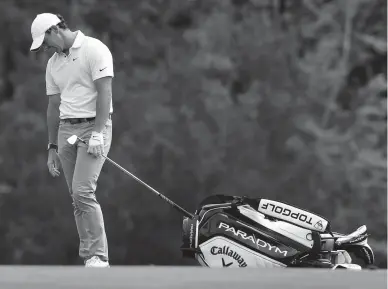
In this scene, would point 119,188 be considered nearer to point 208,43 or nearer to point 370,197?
point 208,43

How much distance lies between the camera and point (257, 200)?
598 centimetres

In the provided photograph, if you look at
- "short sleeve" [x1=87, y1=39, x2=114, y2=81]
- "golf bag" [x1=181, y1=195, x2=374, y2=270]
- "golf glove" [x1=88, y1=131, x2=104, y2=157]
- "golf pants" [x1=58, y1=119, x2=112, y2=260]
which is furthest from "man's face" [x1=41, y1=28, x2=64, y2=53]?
"golf bag" [x1=181, y1=195, x2=374, y2=270]

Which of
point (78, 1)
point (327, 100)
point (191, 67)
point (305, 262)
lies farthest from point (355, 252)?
point (78, 1)

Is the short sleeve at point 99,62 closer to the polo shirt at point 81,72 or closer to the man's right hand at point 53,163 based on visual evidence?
the polo shirt at point 81,72

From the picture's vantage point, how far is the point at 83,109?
5719mm

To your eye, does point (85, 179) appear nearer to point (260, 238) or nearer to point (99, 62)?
point (99, 62)

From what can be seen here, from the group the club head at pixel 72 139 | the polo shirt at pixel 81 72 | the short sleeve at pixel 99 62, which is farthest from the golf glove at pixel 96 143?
the short sleeve at pixel 99 62

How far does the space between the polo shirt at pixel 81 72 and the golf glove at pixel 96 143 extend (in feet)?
0.68

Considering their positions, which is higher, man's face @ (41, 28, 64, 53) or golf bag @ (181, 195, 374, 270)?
man's face @ (41, 28, 64, 53)

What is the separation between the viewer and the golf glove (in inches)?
219

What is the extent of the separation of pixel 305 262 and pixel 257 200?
505 mm

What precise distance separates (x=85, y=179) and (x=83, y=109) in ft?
1.42

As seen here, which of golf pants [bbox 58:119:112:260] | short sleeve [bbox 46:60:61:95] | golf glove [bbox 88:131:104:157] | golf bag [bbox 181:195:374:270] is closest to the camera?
golf glove [bbox 88:131:104:157]

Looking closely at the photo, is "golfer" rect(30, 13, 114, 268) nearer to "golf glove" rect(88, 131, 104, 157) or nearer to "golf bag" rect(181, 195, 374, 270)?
"golf glove" rect(88, 131, 104, 157)
